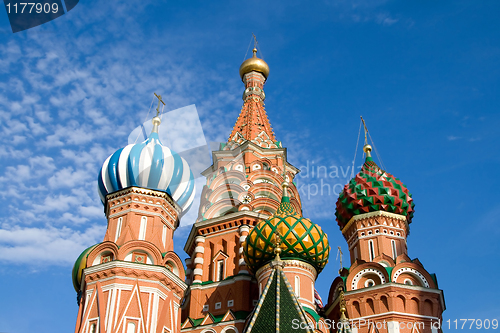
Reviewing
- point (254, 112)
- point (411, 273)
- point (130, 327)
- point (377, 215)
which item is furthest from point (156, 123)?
point (411, 273)

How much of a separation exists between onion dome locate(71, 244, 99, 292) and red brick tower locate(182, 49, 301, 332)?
10.3 feet

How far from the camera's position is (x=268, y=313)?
1211cm

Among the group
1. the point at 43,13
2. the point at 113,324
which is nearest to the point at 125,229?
the point at 113,324

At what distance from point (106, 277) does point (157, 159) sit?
372cm

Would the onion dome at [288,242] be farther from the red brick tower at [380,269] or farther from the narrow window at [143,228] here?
the narrow window at [143,228]

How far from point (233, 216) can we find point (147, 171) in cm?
342

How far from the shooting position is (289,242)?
15617mm

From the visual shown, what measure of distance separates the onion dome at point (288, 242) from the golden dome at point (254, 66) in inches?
439

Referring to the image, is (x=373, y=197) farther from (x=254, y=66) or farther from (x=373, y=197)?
(x=254, y=66)

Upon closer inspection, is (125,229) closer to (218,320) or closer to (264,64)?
(218,320)

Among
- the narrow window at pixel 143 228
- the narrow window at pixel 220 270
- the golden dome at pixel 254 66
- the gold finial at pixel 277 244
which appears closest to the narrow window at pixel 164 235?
the narrow window at pixel 143 228

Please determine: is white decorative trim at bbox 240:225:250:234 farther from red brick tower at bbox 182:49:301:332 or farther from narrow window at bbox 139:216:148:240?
narrow window at bbox 139:216:148:240

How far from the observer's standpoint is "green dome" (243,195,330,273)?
51.2 feet

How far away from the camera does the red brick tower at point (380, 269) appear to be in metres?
15.7
